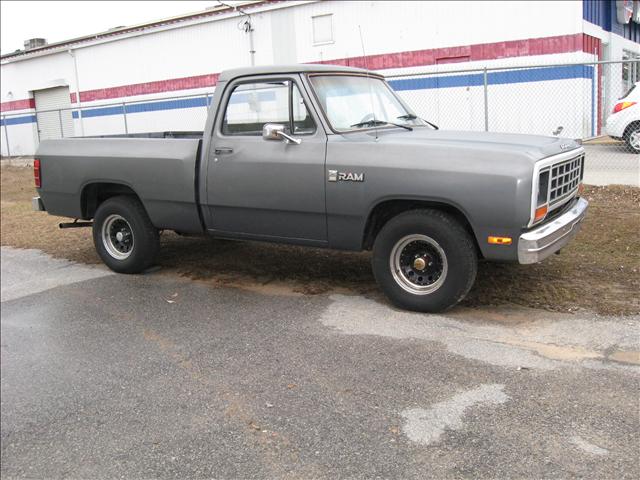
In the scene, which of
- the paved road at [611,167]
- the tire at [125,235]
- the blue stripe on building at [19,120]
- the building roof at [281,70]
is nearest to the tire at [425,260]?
the building roof at [281,70]

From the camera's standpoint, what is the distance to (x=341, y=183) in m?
5.30

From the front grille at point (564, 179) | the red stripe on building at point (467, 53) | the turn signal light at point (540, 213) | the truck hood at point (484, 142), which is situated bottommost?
the turn signal light at point (540, 213)

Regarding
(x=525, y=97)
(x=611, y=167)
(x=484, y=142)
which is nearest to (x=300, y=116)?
(x=484, y=142)

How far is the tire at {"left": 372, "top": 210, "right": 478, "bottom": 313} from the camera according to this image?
492 centimetres

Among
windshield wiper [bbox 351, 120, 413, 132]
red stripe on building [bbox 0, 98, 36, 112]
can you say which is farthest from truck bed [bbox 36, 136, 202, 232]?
red stripe on building [bbox 0, 98, 36, 112]

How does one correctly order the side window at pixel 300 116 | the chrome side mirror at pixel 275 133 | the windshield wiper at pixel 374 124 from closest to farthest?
the chrome side mirror at pixel 275 133 < the side window at pixel 300 116 < the windshield wiper at pixel 374 124

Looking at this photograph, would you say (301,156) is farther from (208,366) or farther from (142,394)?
(142,394)

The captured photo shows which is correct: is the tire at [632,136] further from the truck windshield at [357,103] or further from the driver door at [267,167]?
the driver door at [267,167]

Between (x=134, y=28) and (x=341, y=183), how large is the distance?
19.1m

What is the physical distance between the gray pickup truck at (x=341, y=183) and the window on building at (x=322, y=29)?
A: 12.1m

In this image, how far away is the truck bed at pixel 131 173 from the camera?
620 centimetres

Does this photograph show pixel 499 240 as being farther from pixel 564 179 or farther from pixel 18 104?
pixel 18 104

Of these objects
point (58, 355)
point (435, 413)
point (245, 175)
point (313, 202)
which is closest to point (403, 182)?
point (313, 202)

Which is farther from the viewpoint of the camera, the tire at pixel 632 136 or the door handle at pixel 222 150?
the tire at pixel 632 136
